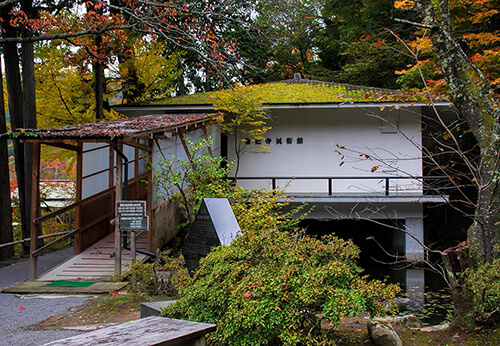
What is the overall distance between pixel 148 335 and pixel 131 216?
6.40 m

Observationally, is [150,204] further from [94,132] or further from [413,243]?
[413,243]

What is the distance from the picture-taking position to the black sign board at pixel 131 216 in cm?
959

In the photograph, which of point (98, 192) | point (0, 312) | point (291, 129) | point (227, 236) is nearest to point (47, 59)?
point (98, 192)

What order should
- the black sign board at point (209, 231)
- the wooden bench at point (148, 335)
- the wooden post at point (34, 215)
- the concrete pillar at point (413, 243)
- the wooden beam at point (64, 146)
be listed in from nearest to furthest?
the wooden bench at point (148, 335), the black sign board at point (209, 231), the wooden post at point (34, 215), the wooden beam at point (64, 146), the concrete pillar at point (413, 243)

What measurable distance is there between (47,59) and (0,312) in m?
10.9

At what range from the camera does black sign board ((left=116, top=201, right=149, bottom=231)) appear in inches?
378

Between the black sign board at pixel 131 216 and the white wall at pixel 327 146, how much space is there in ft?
26.6

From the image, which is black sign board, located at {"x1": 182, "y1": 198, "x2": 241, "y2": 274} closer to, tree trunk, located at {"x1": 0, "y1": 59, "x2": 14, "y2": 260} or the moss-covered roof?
the moss-covered roof

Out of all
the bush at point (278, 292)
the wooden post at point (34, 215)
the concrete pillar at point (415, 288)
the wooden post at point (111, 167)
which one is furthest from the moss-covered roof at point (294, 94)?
the bush at point (278, 292)

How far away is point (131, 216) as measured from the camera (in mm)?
9617

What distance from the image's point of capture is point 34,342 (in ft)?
19.2

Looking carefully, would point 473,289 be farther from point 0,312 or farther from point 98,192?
point 98,192

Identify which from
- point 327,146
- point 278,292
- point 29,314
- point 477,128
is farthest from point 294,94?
point 278,292

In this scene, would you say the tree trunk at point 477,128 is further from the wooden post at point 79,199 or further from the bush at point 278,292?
the wooden post at point 79,199
